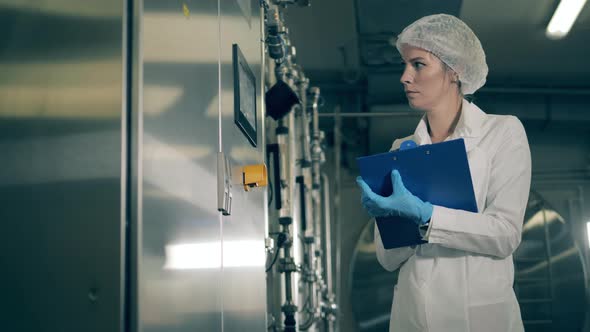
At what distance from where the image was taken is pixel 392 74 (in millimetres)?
5559

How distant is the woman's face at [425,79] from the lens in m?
2.30

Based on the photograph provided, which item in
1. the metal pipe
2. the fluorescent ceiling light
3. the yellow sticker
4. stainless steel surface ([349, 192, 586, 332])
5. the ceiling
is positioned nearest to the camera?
the yellow sticker

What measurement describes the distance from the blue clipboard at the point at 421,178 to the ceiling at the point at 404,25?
2497 mm

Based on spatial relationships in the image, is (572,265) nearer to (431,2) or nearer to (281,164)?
(431,2)

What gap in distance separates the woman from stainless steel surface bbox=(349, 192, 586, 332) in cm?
442

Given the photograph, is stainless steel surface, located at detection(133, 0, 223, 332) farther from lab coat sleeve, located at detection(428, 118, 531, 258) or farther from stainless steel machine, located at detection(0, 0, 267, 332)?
lab coat sleeve, located at detection(428, 118, 531, 258)

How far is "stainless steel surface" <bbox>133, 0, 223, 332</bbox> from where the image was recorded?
121 cm

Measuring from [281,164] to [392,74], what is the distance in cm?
208

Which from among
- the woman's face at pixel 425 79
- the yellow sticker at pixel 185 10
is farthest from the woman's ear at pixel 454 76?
the yellow sticker at pixel 185 10

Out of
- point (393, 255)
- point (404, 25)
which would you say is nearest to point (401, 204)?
point (393, 255)

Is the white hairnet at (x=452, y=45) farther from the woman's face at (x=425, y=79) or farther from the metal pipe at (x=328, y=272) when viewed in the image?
the metal pipe at (x=328, y=272)

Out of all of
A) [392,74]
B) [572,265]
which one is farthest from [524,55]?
[572,265]

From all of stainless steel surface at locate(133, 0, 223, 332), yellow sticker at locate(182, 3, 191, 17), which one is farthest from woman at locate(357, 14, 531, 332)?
yellow sticker at locate(182, 3, 191, 17)

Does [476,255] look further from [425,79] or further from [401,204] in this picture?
[425,79]
